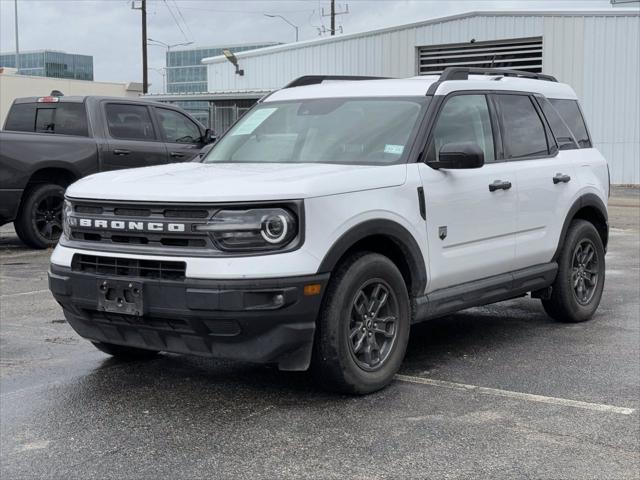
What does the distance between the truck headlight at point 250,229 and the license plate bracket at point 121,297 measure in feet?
1.68

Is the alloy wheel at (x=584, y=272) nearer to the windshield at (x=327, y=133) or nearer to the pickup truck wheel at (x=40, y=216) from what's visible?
the windshield at (x=327, y=133)

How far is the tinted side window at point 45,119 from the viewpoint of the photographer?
1271 cm

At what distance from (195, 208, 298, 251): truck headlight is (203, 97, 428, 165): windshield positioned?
110cm

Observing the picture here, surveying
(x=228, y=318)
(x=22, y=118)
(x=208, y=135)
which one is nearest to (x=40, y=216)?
(x=22, y=118)

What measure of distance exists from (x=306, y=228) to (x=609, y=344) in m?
2.98

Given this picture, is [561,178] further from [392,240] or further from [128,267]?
[128,267]

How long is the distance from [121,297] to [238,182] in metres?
0.89

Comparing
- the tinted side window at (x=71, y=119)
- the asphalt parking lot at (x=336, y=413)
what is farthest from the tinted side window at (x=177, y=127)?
the asphalt parking lot at (x=336, y=413)

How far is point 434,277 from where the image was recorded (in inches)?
223

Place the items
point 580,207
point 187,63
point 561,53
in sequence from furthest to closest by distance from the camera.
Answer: point 187,63
point 561,53
point 580,207

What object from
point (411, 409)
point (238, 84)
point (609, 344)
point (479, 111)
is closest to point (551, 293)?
point (609, 344)

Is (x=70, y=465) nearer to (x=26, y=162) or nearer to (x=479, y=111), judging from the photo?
(x=479, y=111)

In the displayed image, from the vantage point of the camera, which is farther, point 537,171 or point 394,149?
point 537,171

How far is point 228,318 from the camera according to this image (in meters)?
4.64
